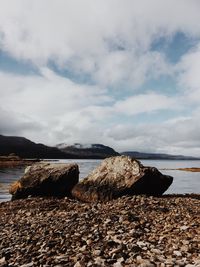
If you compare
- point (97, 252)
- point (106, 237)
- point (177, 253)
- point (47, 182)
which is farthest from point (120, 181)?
point (177, 253)

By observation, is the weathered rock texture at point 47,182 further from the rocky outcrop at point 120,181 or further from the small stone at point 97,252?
the small stone at point 97,252

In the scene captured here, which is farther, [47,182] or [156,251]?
[47,182]

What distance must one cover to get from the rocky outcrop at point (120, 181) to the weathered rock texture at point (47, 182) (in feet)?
8.03

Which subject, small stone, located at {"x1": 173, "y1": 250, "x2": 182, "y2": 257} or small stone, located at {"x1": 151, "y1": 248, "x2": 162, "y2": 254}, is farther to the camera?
small stone, located at {"x1": 151, "y1": 248, "x2": 162, "y2": 254}

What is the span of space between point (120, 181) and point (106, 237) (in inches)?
490

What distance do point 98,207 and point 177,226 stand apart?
7.46 m

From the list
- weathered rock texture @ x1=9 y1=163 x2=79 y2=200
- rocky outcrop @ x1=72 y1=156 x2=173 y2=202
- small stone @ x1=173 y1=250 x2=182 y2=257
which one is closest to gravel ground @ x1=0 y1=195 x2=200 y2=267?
small stone @ x1=173 y1=250 x2=182 y2=257

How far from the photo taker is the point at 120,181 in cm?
2672

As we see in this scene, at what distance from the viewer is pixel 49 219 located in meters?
18.8

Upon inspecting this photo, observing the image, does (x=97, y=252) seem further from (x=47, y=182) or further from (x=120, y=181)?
(x=47, y=182)

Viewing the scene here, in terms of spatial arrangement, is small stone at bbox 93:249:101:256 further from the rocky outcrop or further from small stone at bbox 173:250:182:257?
the rocky outcrop

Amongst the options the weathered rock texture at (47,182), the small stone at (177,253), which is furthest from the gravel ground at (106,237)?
the weathered rock texture at (47,182)

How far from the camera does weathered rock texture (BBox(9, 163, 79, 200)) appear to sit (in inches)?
1205

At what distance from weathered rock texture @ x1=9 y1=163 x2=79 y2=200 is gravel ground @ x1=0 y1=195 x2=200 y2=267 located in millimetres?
8729
